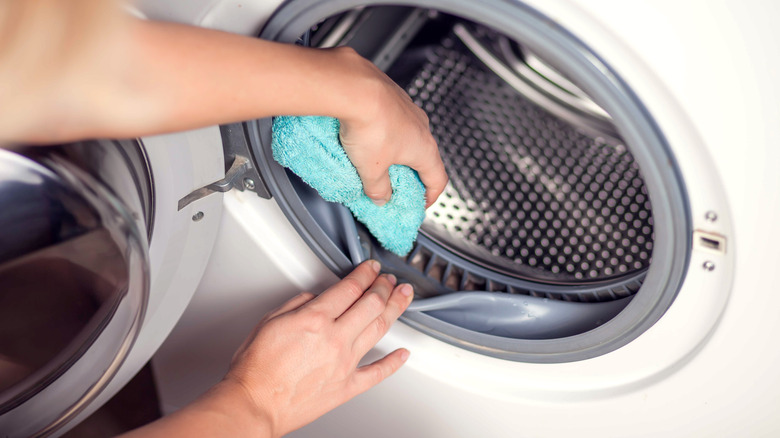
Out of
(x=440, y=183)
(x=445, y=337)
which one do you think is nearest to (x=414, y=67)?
(x=440, y=183)

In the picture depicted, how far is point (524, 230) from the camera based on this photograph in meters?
0.77

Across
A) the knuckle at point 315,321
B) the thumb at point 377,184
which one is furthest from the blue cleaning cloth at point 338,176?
Answer: the knuckle at point 315,321

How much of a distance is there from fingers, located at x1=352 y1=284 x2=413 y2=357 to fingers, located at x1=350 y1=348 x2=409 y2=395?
22mm

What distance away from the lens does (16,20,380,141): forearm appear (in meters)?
0.38

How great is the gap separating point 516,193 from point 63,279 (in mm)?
531

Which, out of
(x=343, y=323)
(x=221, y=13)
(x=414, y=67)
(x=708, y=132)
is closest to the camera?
(x=708, y=132)

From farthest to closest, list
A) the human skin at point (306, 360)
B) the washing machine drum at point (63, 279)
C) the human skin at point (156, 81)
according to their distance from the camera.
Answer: the human skin at point (306, 360) < the washing machine drum at point (63, 279) < the human skin at point (156, 81)

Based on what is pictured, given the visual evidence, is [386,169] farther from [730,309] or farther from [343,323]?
[730,309]

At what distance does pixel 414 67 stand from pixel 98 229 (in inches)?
19.1

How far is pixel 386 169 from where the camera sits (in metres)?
0.54

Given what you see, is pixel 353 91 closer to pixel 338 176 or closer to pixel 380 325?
pixel 338 176

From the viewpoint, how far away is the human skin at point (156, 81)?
349 millimetres

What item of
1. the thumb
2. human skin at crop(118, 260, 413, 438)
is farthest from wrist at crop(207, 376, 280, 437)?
the thumb

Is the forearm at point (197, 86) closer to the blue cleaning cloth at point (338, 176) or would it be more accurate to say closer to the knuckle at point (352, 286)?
the blue cleaning cloth at point (338, 176)
